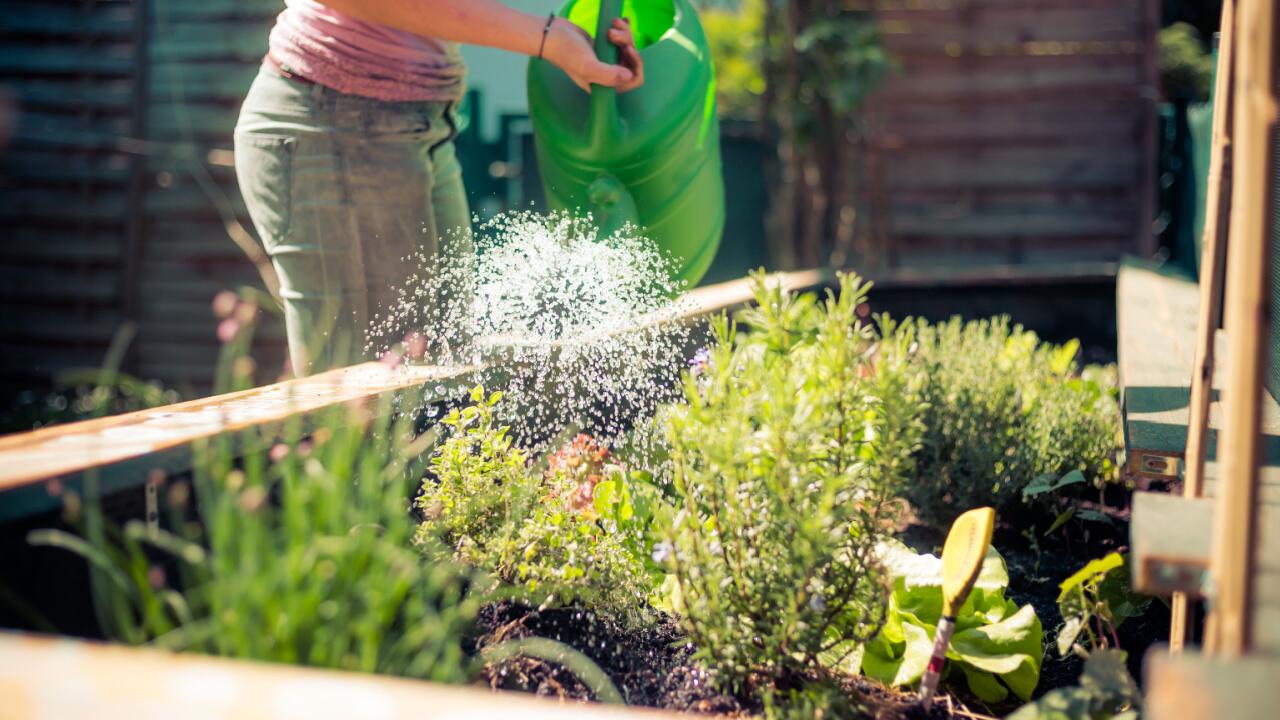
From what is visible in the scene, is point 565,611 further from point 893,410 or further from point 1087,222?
point 1087,222

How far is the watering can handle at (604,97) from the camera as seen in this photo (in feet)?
6.61

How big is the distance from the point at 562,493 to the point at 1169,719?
37.9 inches

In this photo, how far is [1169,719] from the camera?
738mm

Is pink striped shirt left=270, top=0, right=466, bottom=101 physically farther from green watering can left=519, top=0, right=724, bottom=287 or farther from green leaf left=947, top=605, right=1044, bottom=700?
green leaf left=947, top=605, right=1044, bottom=700

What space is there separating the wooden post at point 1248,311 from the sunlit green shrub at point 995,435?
3.71ft

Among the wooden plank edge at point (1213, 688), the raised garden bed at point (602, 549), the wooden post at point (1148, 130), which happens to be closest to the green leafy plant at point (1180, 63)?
the wooden post at point (1148, 130)

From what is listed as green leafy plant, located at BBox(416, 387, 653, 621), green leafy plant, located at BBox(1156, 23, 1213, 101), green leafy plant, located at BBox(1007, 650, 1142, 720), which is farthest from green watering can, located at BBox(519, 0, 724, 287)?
green leafy plant, located at BBox(1156, 23, 1213, 101)

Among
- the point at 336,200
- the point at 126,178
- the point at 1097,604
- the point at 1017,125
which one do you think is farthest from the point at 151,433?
the point at 1017,125

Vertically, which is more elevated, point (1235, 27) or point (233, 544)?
point (1235, 27)

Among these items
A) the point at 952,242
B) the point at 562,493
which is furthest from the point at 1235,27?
the point at 952,242

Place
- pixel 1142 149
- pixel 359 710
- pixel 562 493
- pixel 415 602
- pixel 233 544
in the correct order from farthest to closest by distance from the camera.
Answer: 1. pixel 1142 149
2. pixel 562 493
3. pixel 233 544
4. pixel 415 602
5. pixel 359 710

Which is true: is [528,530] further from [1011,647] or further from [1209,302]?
[1209,302]

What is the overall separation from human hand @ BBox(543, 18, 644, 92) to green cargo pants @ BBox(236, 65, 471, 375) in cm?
29

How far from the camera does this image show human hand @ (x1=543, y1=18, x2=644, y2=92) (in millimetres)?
1879
